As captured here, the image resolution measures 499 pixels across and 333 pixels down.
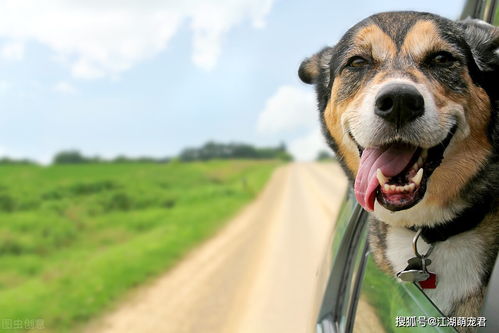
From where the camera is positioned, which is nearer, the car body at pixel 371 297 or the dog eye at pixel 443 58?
the car body at pixel 371 297

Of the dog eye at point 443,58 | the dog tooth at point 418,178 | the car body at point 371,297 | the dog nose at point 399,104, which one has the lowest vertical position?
the car body at point 371,297

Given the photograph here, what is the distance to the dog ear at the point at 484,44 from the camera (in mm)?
2596

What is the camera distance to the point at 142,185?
26.7 metres

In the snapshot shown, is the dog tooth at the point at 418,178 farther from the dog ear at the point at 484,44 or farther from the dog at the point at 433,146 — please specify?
the dog ear at the point at 484,44

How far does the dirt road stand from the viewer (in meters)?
6.99

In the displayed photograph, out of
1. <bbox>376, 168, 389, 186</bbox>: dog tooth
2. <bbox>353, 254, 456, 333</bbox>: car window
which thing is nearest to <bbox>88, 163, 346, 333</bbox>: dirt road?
<bbox>353, 254, 456, 333</bbox>: car window

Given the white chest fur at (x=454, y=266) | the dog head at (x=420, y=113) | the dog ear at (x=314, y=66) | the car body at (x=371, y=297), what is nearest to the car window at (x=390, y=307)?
the car body at (x=371, y=297)

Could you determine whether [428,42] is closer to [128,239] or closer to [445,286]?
[445,286]

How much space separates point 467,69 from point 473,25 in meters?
0.26

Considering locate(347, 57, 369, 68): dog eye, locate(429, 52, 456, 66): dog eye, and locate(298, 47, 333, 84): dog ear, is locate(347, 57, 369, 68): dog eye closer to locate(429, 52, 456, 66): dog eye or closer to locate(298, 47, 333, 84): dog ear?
locate(429, 52, 456, 66): dog eye

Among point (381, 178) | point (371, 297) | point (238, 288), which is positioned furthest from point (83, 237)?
point (381, 178)

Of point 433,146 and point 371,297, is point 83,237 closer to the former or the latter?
point 371,297

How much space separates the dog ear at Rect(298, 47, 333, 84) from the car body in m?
0.87

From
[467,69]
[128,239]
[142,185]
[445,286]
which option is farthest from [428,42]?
[142,185]
